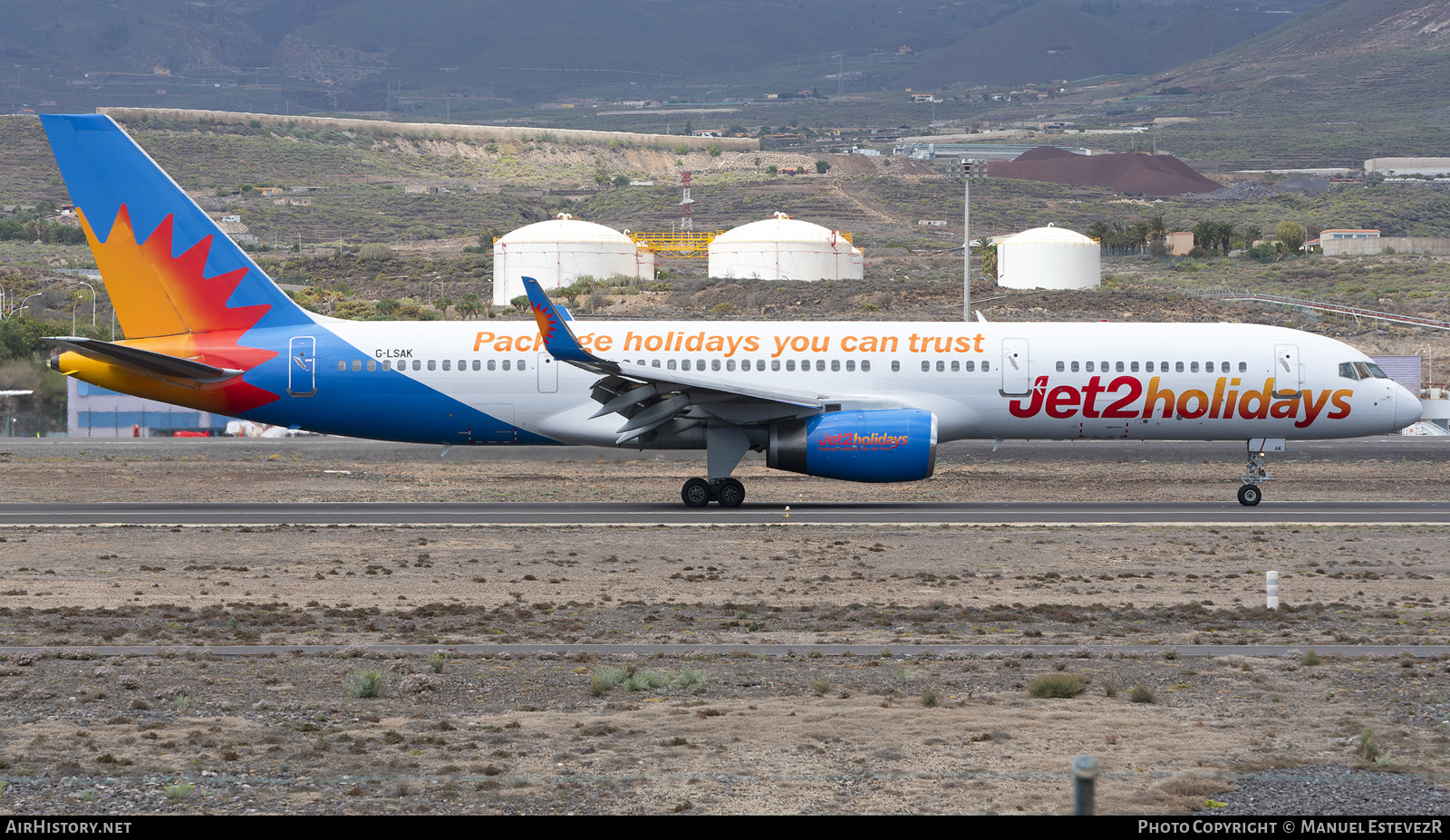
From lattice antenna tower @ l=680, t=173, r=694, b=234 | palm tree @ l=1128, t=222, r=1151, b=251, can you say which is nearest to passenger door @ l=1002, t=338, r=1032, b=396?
palm tree @ l=1128, t=222, r=1151, b=251

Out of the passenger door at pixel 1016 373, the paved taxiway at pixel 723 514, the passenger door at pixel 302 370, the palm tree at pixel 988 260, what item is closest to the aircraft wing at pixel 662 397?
the paved taxiway at pixel 723 514

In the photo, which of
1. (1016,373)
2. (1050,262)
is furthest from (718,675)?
(1050,262)

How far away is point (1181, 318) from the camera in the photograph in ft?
265

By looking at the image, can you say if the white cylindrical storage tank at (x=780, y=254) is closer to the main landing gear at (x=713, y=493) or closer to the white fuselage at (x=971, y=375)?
the white fuselage at (x=971, y=375)

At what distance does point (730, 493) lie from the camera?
30625 millimetres

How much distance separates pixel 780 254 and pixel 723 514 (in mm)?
79932

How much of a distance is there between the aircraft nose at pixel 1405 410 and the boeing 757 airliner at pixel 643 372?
6 centimetres

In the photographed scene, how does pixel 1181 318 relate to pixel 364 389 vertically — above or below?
above

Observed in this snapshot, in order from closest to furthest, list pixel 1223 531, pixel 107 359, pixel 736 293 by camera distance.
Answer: pixel 1223 531 → pixel 107 359 → pixel 736 293

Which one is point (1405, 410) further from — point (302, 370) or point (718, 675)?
point (302, 370)

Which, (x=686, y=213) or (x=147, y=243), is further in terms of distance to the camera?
(x=686, y=213)
